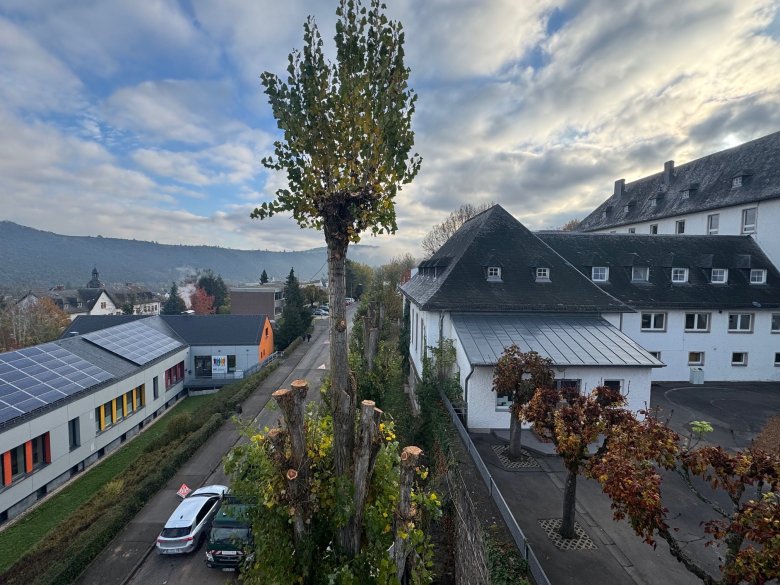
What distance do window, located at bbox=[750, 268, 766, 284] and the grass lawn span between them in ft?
122

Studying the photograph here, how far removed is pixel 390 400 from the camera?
22.1 meters

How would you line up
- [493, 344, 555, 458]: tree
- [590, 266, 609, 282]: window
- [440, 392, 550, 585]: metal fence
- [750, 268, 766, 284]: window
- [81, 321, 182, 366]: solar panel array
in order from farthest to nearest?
[81, 321, 182, 366]: solar panel array, [590, 266, 609, 282]: window, [750, 268, 766, 284]: window, [493, 344, 555, 458]: tree, [440, 392, 550, 585]: metal fence

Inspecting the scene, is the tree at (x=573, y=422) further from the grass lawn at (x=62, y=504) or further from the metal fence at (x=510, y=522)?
the grass lawn at (x=62, y=504)

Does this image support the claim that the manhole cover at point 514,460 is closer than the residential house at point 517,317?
Yes

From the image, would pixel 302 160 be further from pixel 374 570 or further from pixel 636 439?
pixel 636 439

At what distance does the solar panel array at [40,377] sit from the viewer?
16469 millimetres

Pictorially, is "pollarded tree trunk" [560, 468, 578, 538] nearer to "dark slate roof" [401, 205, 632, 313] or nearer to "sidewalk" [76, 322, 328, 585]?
"dark slate roof" [401, 205, 632, 313]

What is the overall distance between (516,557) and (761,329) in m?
24.8

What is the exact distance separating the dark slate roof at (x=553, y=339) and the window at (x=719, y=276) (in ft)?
36.6

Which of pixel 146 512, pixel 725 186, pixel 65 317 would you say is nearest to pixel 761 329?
pixel 725 186

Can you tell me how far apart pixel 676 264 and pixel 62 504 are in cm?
3460

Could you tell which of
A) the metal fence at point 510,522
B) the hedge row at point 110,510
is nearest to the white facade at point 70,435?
the hedge row at point 110,510

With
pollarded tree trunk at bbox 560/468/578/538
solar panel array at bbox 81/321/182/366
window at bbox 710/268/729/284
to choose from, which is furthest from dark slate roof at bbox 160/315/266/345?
window at bbox 710/268/729/284

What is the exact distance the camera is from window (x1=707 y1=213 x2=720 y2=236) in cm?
2698
